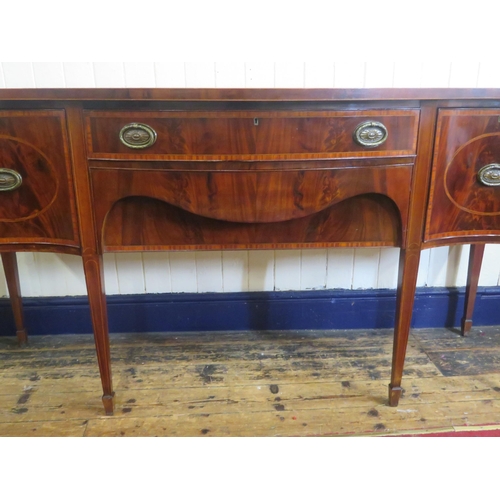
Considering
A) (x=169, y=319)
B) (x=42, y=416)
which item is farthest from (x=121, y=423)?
(x=169, y=319)

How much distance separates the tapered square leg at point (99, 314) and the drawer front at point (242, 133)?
300 mm

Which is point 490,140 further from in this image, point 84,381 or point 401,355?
point 84,381

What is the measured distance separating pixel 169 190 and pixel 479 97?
793 mm

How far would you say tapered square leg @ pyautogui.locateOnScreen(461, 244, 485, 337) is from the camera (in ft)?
5.33

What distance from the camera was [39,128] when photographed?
3.32 ft

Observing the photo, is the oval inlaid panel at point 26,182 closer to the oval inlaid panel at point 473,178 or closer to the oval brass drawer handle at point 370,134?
the oval brass drawer handle at point 370,134

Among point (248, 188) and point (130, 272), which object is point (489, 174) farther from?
point (130, 272)

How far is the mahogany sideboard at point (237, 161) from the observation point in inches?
39.2
